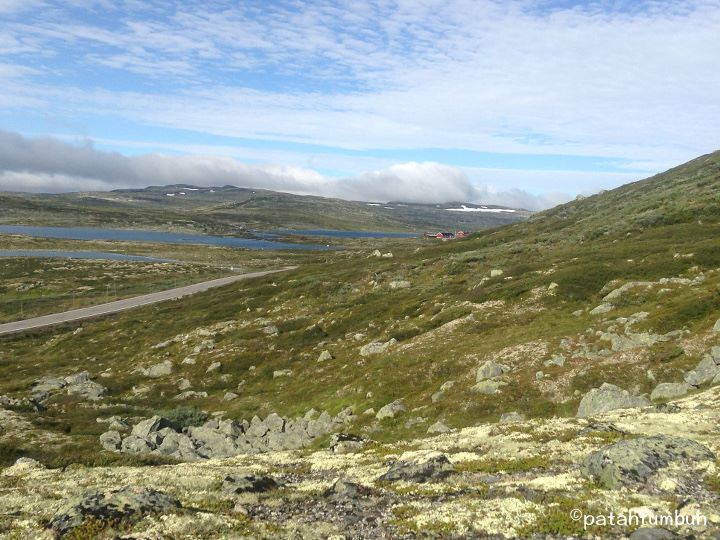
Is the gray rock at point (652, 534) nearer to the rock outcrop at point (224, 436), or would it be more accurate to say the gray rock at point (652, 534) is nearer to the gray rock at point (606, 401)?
the gray rock at point (606, 401)

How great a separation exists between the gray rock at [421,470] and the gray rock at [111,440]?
1133 inches

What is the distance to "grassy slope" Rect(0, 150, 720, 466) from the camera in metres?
36.5

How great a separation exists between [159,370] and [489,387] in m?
46.9

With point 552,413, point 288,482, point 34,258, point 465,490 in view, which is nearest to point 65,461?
point 288,482

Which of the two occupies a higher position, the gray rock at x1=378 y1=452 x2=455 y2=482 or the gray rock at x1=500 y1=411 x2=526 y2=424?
the gray rock at x1=378 y1=452 x2=455 y2=482

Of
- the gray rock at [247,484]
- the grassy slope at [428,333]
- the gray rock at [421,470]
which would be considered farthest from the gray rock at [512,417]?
the gray rock at [247,484]

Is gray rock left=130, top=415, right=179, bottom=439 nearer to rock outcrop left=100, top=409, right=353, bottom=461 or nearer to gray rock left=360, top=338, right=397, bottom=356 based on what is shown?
rock outcrop left=100, top=409, right=353, bottom=461

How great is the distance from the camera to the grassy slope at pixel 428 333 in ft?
120

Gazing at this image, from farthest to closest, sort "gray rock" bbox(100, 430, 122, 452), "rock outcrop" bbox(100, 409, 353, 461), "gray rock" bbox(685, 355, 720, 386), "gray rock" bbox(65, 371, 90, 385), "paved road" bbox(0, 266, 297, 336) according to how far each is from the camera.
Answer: "paved road" bbox(0, 266, 297, 336), "gray rock" bbox(65, 371, 90, 385), "gray rock" bbox(100, 430, 122, 452), "rock outcrop" bbox(100, 409, 353, 461), "gray rock" bbox(685, 355, 720, 386)

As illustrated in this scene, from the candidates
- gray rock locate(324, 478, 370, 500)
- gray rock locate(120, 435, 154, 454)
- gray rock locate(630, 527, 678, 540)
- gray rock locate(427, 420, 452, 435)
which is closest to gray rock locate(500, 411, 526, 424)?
gray rock locate(427, 420, 452, 435)

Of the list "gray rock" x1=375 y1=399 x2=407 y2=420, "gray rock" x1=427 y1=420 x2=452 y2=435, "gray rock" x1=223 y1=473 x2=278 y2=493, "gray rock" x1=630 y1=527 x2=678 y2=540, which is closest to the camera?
"gray rock" x1=630 y1=527 x2=678 y2=540

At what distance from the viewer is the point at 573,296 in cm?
5366

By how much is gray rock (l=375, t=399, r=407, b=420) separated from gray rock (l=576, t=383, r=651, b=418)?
13.1 meters

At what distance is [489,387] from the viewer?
122 feet
